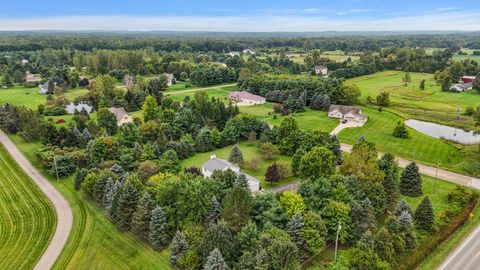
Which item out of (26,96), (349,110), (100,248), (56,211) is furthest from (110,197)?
(26,96)

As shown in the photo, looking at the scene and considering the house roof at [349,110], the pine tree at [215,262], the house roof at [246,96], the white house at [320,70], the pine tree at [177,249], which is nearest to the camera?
the pine tree at [215,262]

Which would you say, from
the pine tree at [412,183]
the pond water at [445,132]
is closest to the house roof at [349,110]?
the pond water at [445,132]

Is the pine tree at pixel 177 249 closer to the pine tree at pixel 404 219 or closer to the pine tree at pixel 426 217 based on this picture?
the pine tree at pixel 404 219

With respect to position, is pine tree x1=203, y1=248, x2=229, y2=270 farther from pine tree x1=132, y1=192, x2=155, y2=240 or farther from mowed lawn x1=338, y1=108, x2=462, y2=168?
mowed lawn x1=338, y1=108, x2=462, y2=168

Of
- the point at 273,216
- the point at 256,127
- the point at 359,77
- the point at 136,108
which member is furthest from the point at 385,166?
the point at 359,77

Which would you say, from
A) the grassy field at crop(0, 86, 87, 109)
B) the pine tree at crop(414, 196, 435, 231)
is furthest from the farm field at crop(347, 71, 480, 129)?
the grassy field at crop(0, 86, 87, 109)

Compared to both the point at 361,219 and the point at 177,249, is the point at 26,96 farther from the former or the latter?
the point at 361,219
